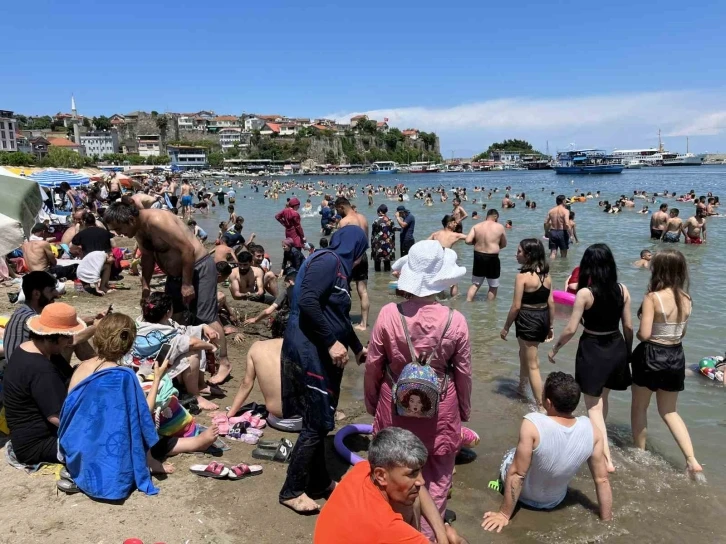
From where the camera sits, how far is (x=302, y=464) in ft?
10.8

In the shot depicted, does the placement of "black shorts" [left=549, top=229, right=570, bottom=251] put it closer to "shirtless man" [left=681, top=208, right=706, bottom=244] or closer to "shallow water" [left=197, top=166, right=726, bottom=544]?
"shallow water" [left=197, top=166, right=726, bottom=544]

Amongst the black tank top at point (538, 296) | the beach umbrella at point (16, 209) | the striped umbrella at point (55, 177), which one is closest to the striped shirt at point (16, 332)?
the beach umbrella at point (16, 209)

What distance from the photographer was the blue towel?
10.5 feet

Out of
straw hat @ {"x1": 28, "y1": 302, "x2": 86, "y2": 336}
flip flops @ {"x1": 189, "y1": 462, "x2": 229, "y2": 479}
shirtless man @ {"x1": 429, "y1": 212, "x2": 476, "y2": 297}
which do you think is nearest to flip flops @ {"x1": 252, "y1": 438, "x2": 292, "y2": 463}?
flip flops @ {"x1": 189, "y1": 462, "x2": 229, "y2": 479}

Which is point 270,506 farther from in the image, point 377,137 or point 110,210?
point 377,137

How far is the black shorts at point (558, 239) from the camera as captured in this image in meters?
13.4

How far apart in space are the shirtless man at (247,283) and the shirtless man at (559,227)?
7618mm

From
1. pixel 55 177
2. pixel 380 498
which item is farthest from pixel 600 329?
pixel 55 177

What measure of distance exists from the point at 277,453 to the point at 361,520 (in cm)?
207

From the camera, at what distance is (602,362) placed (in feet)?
13.3

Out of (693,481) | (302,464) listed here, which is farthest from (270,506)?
(693,481)

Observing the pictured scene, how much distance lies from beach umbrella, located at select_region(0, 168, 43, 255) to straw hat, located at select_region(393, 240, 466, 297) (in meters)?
3.12

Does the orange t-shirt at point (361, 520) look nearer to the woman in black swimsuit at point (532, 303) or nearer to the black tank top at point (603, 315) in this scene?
the black tank top at point (603, 315)

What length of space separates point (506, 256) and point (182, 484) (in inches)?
502
